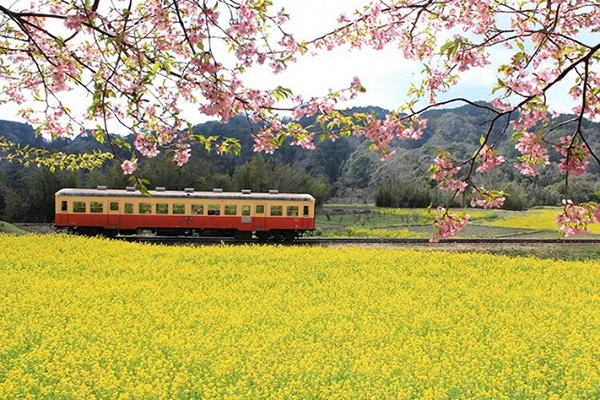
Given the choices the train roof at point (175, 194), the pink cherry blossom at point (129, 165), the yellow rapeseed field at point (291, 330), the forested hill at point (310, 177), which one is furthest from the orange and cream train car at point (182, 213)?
the pink cherry blossom at point (129, 165)

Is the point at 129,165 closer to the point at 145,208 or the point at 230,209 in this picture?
the point at 230,209

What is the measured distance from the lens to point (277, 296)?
9.62m

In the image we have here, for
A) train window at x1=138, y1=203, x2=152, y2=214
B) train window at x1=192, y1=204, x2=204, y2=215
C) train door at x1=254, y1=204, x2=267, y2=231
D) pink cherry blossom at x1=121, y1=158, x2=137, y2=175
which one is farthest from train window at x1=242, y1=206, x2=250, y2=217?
pink cherry blossom at x1=121, y1=158, x2=137, y2=175

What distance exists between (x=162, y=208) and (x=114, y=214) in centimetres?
159

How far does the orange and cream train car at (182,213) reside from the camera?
1978 centimetres

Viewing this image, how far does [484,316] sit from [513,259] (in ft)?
22.9

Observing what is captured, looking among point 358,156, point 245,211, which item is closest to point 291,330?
point 245,211

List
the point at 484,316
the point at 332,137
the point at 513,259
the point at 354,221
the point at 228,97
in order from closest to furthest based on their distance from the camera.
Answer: the point at 228,97 < the point at 332,137 < the point at 484,316 < the point at 513,259 < the point at 354,221

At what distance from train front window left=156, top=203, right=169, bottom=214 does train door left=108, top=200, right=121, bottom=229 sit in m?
1.27

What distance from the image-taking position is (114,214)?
19.8 metres

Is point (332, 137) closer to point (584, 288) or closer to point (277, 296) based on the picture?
point (277, 296)

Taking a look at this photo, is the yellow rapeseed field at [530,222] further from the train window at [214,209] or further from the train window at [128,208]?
the train window at [128,208]

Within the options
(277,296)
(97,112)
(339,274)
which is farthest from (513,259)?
(97,112)

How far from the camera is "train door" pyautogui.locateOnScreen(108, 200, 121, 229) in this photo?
19.8m
